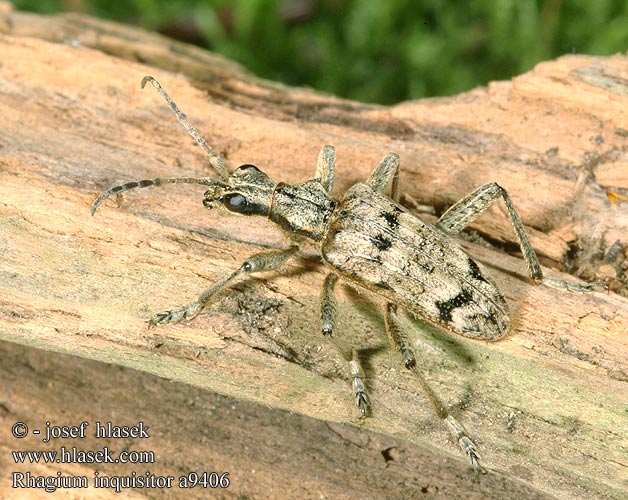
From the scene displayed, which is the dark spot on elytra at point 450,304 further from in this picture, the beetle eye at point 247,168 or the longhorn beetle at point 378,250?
the beetle eye at point 247,168

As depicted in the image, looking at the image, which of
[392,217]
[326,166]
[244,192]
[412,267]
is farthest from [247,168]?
[412,267]

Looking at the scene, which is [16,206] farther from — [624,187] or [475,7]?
[475,7]

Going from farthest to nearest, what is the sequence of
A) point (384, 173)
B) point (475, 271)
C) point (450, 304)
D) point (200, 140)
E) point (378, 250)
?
point (384, 173), point (200, 140), point (378, 250), point (475, 271), point (450, 304)

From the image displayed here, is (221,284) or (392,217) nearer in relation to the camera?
(221,284)

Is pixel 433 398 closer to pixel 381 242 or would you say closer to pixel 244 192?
pixel 381 242

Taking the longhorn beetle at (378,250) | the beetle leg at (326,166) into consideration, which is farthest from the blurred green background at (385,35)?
the longhorn beetle at (378,250)

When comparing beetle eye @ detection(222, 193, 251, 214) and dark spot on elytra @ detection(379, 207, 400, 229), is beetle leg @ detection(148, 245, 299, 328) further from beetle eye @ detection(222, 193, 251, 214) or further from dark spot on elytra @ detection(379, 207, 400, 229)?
dark spot on elytra @ detection(379, 207, 400, 229)
